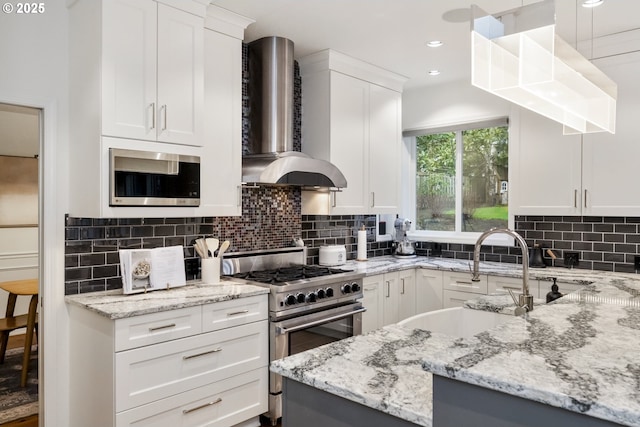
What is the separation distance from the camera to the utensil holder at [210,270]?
3.02 m

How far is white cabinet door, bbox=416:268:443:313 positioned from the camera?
4.11 meters

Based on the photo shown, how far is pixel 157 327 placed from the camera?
239cm

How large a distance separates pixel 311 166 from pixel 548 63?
195cm

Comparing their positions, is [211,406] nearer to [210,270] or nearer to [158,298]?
[158,298]

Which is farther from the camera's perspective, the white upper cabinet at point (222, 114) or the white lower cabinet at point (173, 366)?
the white upper cabinet at point (222, 114)

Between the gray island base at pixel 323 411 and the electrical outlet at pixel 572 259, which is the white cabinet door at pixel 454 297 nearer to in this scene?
the electrical outlet at pixel 572 259

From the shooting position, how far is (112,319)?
7.31ft

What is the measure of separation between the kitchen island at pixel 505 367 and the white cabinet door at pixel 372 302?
1.99m

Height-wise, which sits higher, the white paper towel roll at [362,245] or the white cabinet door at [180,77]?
the white cabinet door at [180,77]

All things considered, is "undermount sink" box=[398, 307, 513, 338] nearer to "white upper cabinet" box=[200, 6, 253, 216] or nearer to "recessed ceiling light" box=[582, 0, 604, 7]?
"white upper cabinet" box=[200, 6, 253, 216]

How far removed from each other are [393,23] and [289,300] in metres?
2.02

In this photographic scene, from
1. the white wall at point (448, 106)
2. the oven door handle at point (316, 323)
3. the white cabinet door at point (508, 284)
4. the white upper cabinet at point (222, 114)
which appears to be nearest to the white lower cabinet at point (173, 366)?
the oven door handle at point (316, 323)

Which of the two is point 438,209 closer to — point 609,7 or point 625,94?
point 625,94

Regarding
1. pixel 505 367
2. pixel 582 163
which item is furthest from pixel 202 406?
pixel 582 163
